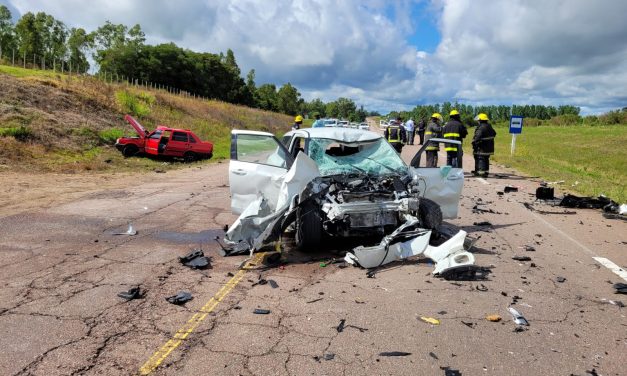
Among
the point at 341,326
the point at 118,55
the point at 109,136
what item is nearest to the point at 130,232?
the point at 341,326

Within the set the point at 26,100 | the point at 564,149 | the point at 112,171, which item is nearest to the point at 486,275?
the point at 112,171

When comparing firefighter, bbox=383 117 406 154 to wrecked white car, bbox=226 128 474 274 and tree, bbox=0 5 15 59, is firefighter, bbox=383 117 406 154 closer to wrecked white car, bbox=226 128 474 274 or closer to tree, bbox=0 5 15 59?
wrecked white car, bbox=226 128 474 274

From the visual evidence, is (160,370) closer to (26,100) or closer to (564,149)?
(26,100)

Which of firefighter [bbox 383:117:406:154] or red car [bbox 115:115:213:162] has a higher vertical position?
firefighter [bbox 383:117:406:154]

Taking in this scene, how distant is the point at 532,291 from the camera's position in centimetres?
510

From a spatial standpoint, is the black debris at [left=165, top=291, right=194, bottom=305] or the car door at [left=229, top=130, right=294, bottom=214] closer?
the black debris at [left=165, top=291, right=194, bottom=305]

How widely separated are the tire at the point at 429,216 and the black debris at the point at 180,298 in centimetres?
344

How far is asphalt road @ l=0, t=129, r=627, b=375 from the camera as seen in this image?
3516 mm

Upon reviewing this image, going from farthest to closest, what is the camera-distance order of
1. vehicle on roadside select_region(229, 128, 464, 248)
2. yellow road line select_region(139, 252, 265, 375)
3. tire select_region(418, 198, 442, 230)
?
tire select_region(418, 198, 442, 230), vehicle on roadside select_region(229, 128, 464, 248), yellow road line select_region(139, 252, 265, 375)

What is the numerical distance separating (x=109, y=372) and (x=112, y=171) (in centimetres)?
1437

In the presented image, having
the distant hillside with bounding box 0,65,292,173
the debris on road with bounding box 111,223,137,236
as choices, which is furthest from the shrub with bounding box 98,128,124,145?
the debris on road with bounding box 111,223,137,236

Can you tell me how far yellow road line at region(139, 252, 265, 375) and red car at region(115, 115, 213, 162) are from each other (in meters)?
15.6

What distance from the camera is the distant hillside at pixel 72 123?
1652 cm

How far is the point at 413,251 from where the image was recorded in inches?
239
